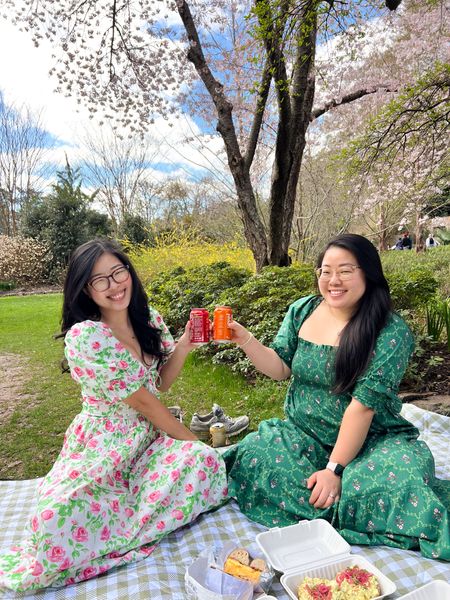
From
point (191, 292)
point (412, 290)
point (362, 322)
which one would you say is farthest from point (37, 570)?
point (191, 292)

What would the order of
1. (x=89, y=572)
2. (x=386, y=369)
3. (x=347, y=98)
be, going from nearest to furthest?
(x=89, y=572) → (x=386, y=369) → (x=347, y=98)

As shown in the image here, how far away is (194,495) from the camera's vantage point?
191cm

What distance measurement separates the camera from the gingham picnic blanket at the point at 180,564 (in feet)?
5.23

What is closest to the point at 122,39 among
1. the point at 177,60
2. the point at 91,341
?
the point at 177,60

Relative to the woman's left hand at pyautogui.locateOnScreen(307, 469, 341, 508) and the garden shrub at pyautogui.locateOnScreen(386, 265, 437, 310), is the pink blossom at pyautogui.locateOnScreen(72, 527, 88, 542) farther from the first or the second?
the garden shrub at pyautogui.locateOnScreen(386, 265, 437, 310)

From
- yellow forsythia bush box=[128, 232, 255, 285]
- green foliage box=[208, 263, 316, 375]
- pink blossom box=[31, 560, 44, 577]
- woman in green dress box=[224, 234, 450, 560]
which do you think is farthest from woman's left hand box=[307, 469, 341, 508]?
yellow forsythia bush box=[128, 232, 255, 285]

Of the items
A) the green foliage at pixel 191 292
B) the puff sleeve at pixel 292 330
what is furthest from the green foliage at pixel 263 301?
the puff sleeve at pixel 292 330

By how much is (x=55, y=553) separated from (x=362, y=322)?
1516 millimetres

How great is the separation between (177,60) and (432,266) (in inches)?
268

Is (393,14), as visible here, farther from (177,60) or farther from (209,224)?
(209,224)

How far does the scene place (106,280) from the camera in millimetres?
1985

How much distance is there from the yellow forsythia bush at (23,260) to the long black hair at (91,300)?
40.7 ft

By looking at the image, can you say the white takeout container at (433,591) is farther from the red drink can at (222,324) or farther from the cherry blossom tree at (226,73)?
the cherry blossom tree at (226,73)

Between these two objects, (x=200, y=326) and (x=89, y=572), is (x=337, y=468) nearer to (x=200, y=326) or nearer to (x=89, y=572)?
(x=200, y=326)
